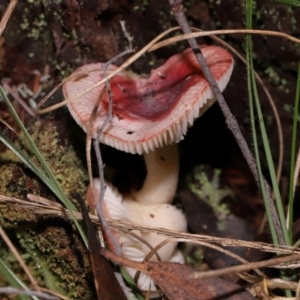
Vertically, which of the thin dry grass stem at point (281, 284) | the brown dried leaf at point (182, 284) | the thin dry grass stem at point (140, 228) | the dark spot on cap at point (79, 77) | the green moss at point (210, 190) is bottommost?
the green moss at point (210, 190)

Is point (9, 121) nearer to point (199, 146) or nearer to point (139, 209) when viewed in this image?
point (139, 209)

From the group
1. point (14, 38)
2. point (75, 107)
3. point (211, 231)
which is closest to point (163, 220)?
point (211, 231)

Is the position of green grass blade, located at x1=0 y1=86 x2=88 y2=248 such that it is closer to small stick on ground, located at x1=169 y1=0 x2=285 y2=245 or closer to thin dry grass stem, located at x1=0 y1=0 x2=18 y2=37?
thin dry grass stem, located at x1=0 y1=0 x2=18 y2=37

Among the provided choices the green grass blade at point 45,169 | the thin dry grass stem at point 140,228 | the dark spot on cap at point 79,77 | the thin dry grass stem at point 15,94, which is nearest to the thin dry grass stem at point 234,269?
the thin dry grass stem at point 140,228

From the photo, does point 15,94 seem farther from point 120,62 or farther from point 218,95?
point 218,95

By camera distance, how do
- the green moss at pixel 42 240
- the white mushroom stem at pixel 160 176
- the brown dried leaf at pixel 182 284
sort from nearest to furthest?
the brown dried leaf at pixel 182 284 → the green moss at pixel 42 240 → the white mushroom stem at pixel 160 176

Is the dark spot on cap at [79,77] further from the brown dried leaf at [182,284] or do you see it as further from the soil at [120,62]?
the brown dried leaf at [182,284]

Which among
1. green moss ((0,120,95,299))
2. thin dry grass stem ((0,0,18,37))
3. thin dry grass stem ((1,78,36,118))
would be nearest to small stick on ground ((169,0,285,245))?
thin dry grass stem ((0,0,18,37))
